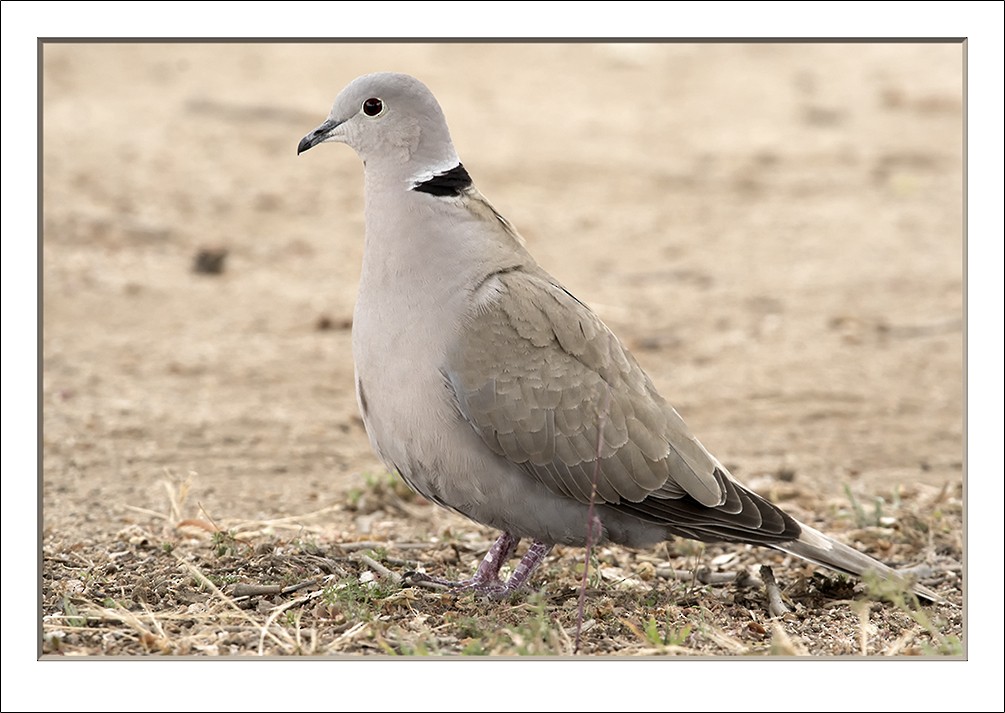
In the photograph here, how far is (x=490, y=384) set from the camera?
152 inches

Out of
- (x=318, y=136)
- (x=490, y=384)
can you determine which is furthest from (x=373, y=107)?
(x=490, y=384)

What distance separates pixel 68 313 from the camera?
25.8ft

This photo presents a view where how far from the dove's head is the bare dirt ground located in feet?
4.35

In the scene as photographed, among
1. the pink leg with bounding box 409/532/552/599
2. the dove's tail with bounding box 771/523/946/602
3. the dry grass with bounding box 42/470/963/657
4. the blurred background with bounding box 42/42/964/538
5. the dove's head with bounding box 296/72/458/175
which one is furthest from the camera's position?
the blurred background with bounding box 42/42/964/538

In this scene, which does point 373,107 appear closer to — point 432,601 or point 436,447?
point 436,447

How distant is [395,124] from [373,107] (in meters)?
0.09

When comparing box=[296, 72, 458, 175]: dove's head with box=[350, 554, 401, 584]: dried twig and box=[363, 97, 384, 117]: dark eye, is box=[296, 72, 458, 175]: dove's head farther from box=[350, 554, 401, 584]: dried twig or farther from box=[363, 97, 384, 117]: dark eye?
box=[350, 554, 401, 584]: dried twig

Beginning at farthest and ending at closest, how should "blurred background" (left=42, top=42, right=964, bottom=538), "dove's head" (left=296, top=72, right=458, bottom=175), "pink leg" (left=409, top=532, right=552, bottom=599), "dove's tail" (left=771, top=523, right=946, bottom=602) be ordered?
"blurred background" (left=42, top=42, right=964, bottom=538)
"pink leg" (left=409, top=532, right=552, bottom=599)
"dove's tail" (left=771, top=523, right=946, bottom=602)
"dove's head" (left=296, top=72, right=458, bottom=175)

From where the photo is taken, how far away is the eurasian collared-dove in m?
3.87

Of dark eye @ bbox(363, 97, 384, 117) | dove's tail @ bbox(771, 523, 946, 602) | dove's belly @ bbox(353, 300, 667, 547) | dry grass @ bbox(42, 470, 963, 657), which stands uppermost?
dark eye @ bbox(363, 97, 384, 117)

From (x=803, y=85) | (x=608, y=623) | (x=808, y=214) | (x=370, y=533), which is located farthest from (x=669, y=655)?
(x=803, y=85)

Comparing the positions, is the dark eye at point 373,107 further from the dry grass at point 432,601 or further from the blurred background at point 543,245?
the blurred background at point 543,245

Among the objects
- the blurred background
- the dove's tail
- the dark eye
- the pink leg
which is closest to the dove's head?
the dark eye

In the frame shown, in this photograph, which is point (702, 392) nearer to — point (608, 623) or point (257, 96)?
point (608, 623)
